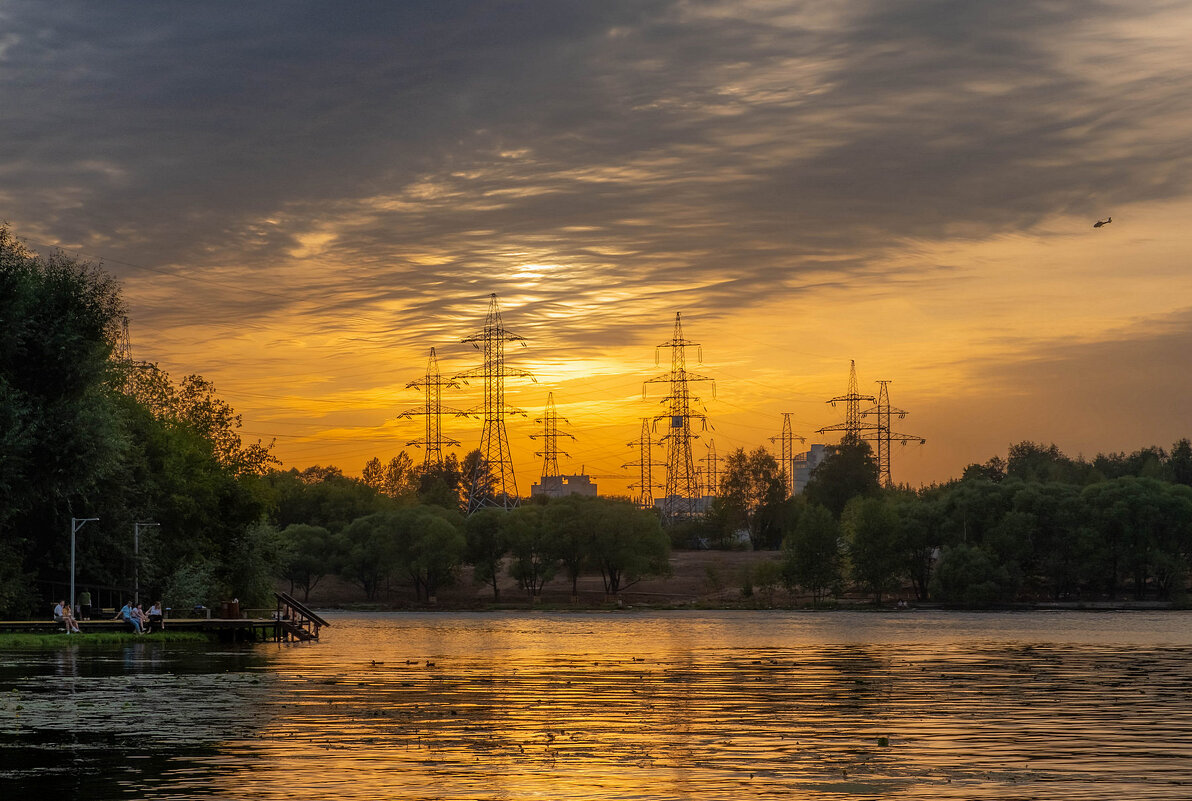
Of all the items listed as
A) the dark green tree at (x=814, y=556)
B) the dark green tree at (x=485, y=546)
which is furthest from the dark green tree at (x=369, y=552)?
the dark green tree at (x=814, y=556)

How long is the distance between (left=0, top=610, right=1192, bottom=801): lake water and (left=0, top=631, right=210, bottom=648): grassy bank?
7.50ft

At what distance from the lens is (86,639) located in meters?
70.7

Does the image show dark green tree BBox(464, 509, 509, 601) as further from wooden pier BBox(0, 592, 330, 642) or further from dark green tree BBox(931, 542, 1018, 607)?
wooden pier BBox(0, 592, 330, 642)

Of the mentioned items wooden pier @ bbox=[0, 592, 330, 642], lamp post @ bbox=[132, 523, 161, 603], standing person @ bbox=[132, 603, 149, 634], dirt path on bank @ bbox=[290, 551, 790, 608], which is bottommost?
dirt path on bank @ bbox=[290, 551, 790, 608]

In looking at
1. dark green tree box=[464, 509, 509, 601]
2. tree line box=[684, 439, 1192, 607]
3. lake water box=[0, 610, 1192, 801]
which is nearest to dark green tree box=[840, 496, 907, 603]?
tree line box=[684, 439, 1192, 607]

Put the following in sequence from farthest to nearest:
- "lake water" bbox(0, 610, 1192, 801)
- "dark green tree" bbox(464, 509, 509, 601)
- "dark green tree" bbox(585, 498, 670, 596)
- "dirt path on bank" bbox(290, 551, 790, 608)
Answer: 1. "dark green tree" bbox(464, 509, 509, 601)
2. "dirt path on bank" bbox(290, 551, 790, 608)
3. "dark green tree" bbox(585, 498, 670, 596)
4. "lake water" bbox(0, 610, 1192, 801)

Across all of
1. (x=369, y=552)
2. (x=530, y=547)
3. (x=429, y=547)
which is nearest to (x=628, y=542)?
(x=530, y=547)

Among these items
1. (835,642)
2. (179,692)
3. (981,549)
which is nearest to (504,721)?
(179,692)

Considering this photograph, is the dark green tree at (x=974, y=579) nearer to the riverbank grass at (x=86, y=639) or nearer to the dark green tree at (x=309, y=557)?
the dark green tree at (x=309, y=557)

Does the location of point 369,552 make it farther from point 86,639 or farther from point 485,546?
point 86,639

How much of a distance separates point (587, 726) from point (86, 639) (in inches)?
1847

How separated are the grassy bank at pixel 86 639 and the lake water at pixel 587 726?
229 cm

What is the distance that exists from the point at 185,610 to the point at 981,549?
11057 centimetres

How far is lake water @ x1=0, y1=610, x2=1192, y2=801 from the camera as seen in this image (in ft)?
74.1
